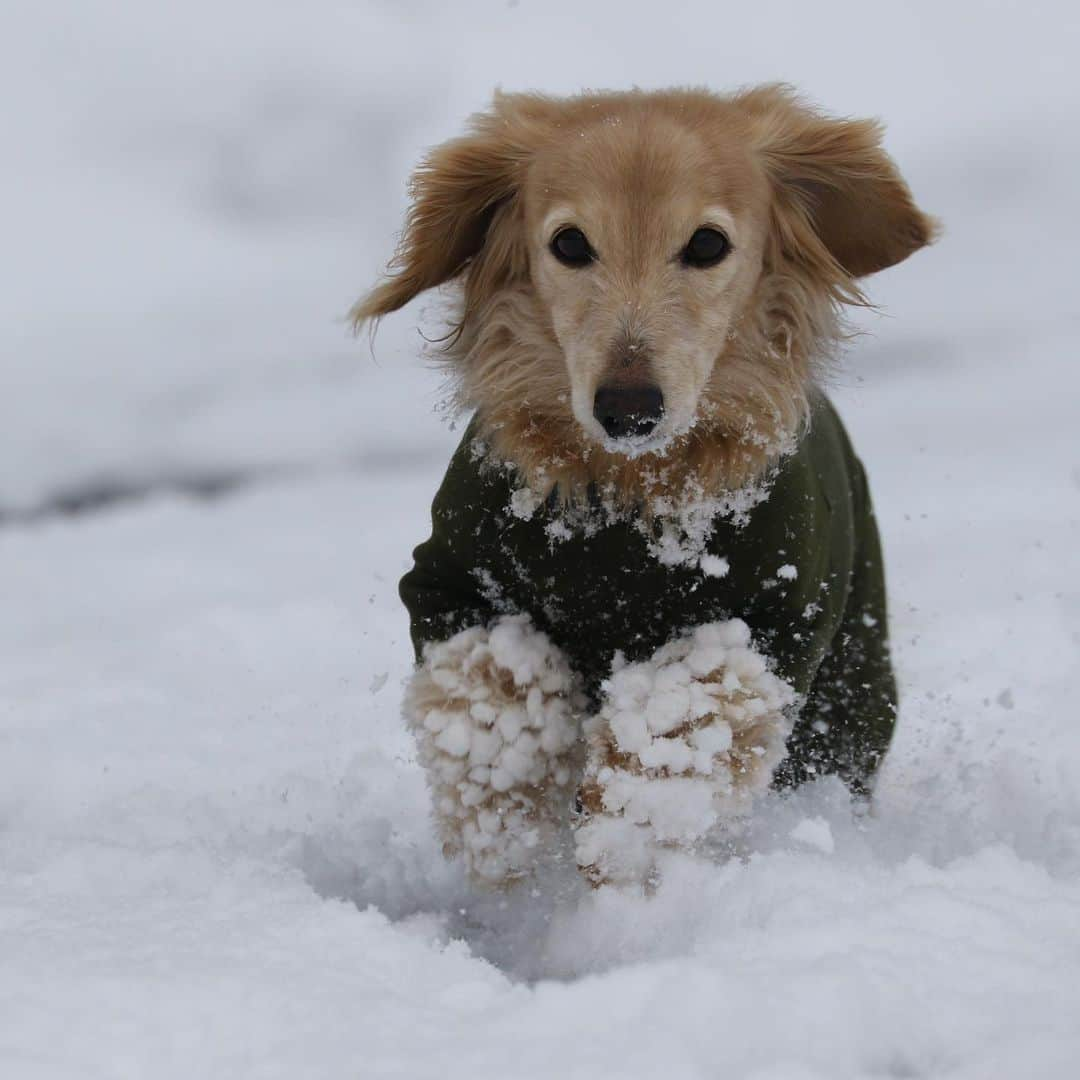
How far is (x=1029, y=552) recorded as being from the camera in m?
5.63

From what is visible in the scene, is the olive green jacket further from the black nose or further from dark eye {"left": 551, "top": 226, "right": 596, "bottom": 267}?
dark eye {"left": 551, "top": 226, "right": 596, "bottom": 267}

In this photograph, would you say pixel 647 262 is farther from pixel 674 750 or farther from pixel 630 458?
pixel 674 750

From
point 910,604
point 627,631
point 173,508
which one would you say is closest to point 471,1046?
point 627,631

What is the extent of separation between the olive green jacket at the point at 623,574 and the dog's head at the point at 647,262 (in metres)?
0.11

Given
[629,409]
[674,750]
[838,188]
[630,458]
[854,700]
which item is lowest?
[854,700]

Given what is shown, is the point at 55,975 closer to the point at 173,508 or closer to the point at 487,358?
the point at 487,358

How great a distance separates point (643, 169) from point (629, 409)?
0.50 metres

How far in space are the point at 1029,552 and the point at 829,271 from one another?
2981 mm

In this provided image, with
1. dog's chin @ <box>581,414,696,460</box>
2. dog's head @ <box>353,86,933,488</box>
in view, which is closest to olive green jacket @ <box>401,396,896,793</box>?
dog's head @ <box>353,86,933,488</box>

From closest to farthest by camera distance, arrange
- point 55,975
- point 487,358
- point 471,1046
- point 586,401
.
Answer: point 471,1046
point 55,975
point 586,401
point 487,358

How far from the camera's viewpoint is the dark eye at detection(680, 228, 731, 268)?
2764 mm

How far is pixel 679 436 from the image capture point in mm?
2820

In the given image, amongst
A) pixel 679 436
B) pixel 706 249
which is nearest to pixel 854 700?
pixel 679 436

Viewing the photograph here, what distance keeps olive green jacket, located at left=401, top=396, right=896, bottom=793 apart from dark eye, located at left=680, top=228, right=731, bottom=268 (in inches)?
16.9
